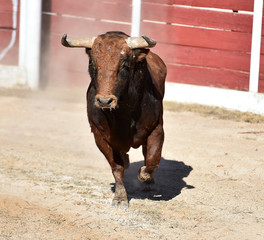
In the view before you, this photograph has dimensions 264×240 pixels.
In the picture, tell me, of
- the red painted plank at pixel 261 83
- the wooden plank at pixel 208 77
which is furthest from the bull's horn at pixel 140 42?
the wooden plank at pixel 208 77

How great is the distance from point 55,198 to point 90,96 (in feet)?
3.11

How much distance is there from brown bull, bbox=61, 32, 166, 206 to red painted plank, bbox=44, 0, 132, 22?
5725mm

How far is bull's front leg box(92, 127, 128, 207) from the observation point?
5234 millimetres

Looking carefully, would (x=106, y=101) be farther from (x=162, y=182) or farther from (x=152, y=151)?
(x=162, y=182)

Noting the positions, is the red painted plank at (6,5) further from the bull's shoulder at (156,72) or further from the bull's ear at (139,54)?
the bull's ear at (139,54)

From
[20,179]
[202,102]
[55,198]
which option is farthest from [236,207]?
[202,102]

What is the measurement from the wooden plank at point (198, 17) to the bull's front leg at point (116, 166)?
5192 millimetres

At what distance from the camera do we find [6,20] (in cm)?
1135

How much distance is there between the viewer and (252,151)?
24.0 ft

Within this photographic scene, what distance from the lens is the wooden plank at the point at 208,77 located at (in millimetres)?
9906

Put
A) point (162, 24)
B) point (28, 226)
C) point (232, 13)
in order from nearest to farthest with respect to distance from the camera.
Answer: point (28, 226) < point (232, 13) < point (162, 24)

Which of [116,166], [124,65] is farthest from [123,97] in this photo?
[116,166]

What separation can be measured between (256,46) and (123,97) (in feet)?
17.1

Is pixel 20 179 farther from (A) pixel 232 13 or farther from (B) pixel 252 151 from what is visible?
(A) pixel 232 13
